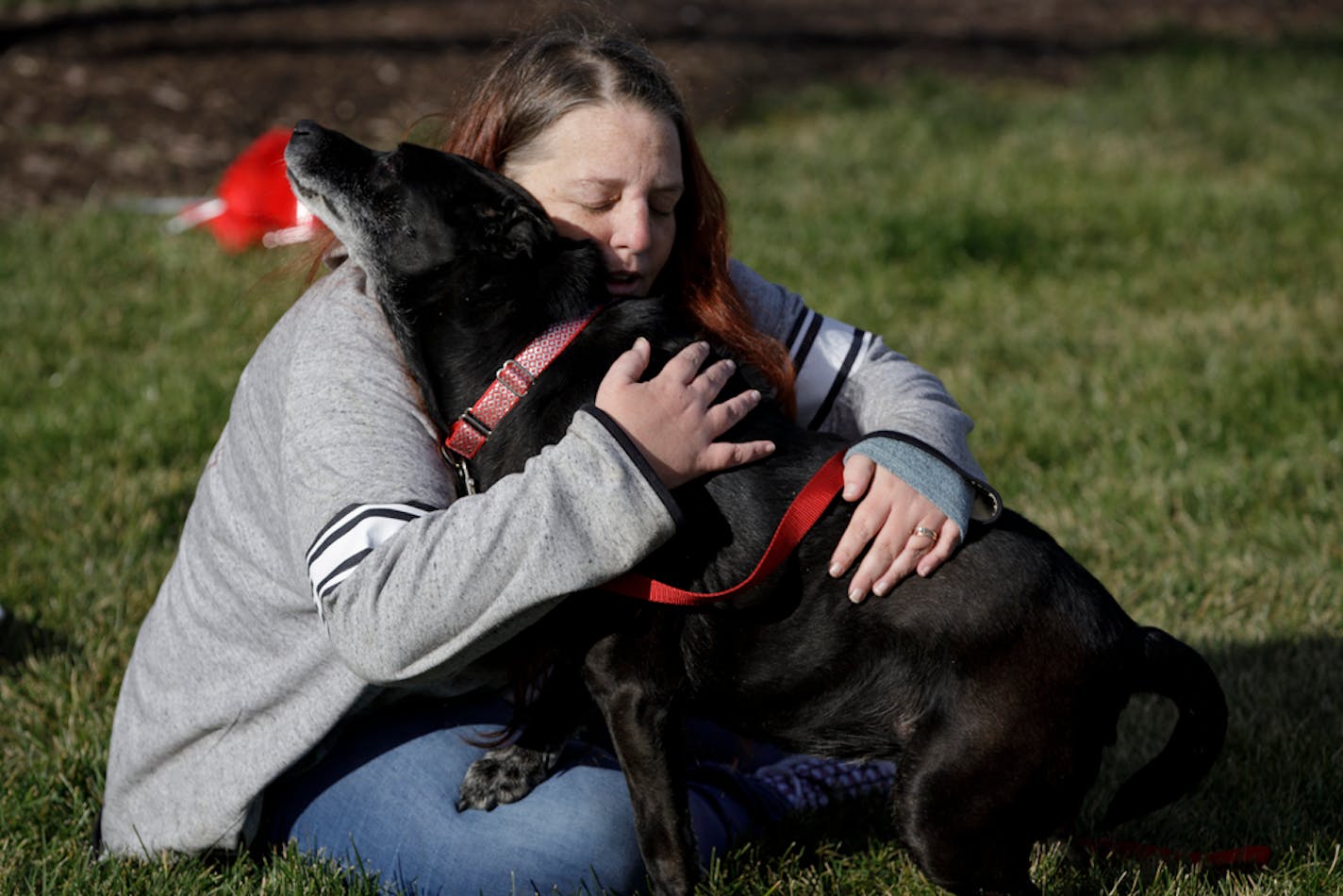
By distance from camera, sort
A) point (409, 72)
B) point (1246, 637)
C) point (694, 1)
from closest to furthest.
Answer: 1. point (1246, 637)
2. point (409, 72)
3. point (694, 1)

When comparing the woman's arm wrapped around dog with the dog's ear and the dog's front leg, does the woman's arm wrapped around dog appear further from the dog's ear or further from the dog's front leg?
the dog's ear

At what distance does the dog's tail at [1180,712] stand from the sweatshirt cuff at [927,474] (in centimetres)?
41

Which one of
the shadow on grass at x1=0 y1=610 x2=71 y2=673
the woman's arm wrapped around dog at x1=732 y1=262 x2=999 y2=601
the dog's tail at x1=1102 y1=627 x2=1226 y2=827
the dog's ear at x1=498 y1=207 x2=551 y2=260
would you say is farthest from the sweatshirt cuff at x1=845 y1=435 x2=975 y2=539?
the shadow on grass at x1=0 y1=610 x2=71 y2=673

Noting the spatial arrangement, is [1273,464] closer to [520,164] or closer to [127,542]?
[520,164]

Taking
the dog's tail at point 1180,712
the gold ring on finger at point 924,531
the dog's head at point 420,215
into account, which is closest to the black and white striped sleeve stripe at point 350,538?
the dog's head at point 420,215

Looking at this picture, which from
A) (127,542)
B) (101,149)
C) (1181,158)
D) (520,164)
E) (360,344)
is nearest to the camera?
(360,344)

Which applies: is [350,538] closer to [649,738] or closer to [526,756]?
[649,738]

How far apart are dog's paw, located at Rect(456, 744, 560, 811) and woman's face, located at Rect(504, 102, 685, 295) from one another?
101cm

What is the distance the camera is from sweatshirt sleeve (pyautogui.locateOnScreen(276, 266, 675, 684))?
240 cm

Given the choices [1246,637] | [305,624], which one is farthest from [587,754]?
[1246,637]

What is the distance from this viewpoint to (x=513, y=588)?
2400 mm

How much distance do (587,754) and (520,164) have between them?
131 centimetres

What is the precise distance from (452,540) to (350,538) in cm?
21

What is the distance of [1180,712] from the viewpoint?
8.91 ft
